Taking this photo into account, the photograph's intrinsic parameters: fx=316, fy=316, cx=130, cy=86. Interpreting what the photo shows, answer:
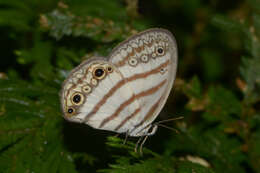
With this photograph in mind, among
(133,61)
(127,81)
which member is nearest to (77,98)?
(127,81)

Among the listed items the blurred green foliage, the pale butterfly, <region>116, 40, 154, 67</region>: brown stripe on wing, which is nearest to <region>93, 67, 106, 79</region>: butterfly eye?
the pale butterfly

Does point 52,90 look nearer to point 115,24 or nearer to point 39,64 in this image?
point 39,64

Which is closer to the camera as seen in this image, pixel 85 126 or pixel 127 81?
pixel 127 81

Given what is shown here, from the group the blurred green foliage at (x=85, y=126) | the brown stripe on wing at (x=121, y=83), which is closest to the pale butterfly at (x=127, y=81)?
the brown stripe on wing at (x=121, y=83)

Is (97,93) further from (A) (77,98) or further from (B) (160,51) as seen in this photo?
(B) (160,51)

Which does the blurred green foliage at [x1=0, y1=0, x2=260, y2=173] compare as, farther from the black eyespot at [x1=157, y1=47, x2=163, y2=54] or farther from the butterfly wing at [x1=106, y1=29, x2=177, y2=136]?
the black eyespot at [x1=157, y1=47, x2=163, y2=54]

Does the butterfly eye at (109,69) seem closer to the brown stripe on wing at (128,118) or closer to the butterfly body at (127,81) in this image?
the butterfly body at (127,81)

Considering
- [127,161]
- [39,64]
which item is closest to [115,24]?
[39,64]

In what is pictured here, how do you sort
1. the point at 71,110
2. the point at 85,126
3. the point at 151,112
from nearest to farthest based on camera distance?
1. the point at 71,110
2. the point at 151,112
3. the point at 85,126
